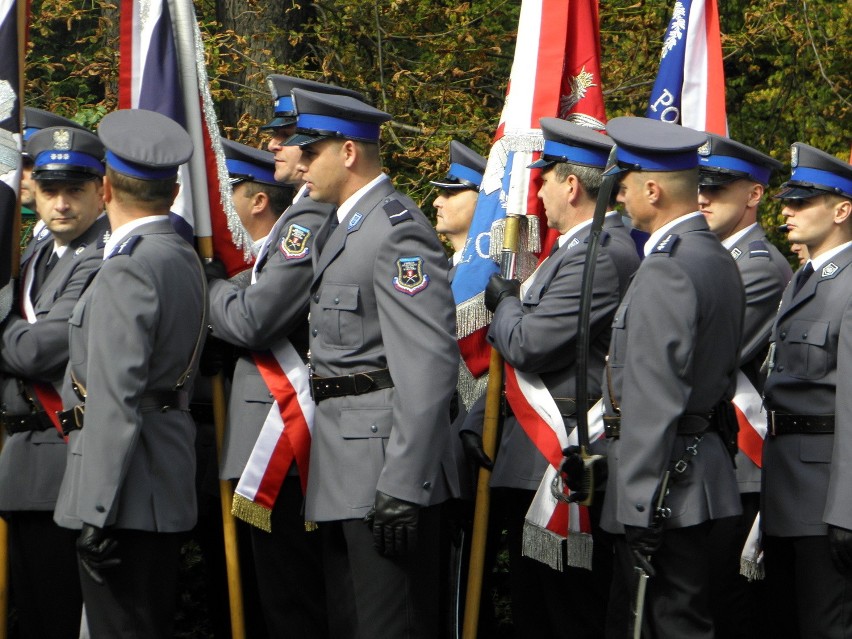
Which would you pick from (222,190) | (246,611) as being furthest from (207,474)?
(222,190)

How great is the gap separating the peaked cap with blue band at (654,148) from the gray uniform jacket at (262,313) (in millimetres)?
1158

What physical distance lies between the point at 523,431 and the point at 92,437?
1.76 m

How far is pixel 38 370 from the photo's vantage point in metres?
4.84

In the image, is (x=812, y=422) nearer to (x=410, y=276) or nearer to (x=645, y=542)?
(x=645, y=542)

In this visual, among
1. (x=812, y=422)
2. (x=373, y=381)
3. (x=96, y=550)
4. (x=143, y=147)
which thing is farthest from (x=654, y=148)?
(x=96, y=550)

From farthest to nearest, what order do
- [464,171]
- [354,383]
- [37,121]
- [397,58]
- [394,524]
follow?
[397,58]
[464,171]
[37,121]
[354,383]
[394,524]

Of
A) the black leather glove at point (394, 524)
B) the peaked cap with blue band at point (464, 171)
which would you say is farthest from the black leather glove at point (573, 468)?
the peaked cap with blue band at point (464, 171)

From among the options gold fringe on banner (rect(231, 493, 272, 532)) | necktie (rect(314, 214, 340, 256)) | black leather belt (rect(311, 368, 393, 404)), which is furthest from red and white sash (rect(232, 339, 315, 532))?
necktie (rect(314, 214, 340, 256))

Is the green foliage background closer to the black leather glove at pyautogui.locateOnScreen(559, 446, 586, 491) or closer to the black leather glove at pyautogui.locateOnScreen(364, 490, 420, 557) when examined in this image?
the black leather glove at pyautogui.locateOnScreen(559, 446, 586, 491)

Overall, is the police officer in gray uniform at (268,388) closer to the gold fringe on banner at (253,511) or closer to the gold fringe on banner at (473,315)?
the gold fringe on banner at (253,511)

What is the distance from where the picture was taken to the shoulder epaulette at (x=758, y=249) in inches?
223

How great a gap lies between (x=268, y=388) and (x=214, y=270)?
1.76ft

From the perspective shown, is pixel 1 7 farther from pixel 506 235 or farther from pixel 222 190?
pixel 506 235

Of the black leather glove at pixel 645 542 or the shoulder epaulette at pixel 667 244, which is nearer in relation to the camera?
the black leather glove at pixel 645 542
